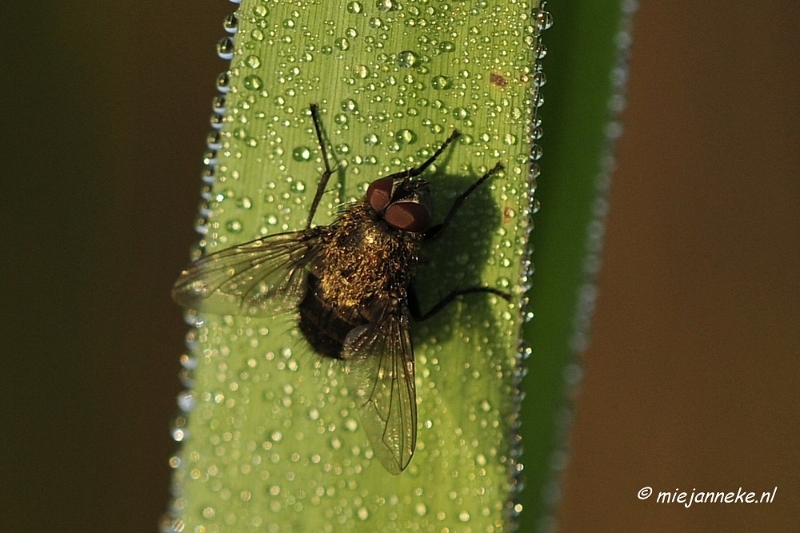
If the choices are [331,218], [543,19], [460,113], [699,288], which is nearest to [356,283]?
[331,218]

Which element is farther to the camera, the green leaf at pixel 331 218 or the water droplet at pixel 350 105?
the water droplet at pixel 350 105

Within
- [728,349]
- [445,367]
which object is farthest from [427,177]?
[728,349]

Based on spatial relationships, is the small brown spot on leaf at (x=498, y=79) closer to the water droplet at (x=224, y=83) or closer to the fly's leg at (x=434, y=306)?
the fly's leg at (x=434, y=306)

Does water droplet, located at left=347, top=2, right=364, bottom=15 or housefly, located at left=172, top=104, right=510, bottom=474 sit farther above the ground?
water droplet, located at left=347, top=2, right=364, bottom=15

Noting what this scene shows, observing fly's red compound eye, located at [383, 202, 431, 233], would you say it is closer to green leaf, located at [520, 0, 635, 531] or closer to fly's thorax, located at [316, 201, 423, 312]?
fly's thorax, located at [316, 201, 423, 312]

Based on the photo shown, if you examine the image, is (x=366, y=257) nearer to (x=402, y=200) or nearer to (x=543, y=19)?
(x=402, y=200)

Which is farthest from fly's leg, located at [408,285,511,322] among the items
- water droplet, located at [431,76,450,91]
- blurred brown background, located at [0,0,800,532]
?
blurred brown background, located at [0,0,800,532]

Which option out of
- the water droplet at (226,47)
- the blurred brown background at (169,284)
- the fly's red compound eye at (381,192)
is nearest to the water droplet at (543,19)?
the fly's red compound eye at (381,192)
